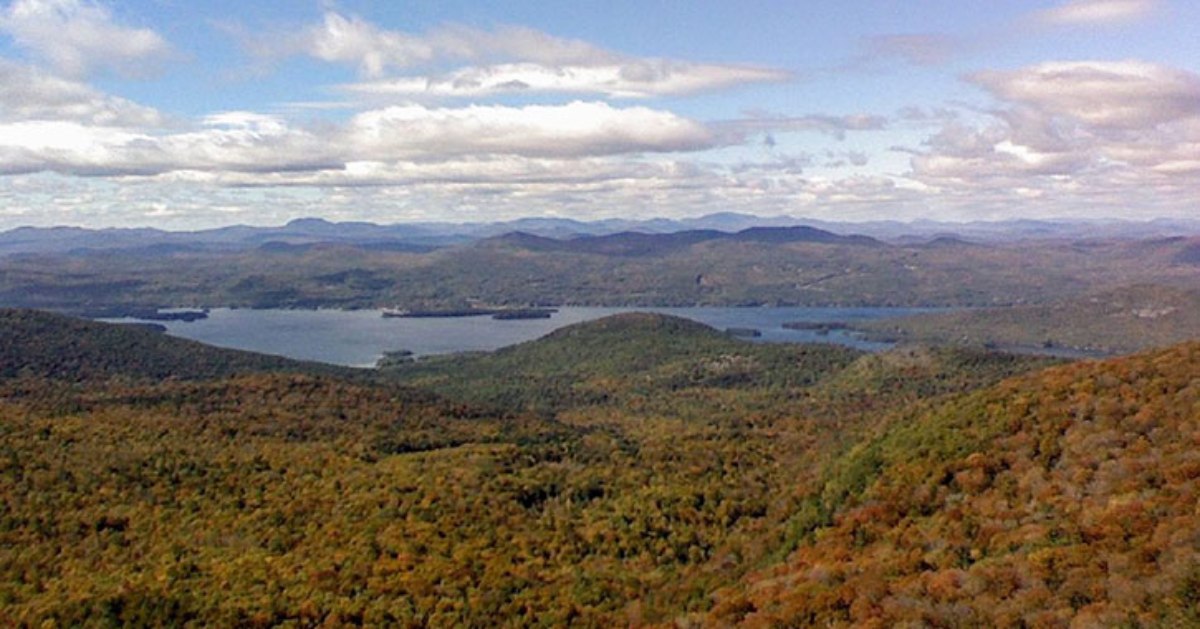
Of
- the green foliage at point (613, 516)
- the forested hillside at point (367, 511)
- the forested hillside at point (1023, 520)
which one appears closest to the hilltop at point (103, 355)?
the forested hillside at point (367, 511)

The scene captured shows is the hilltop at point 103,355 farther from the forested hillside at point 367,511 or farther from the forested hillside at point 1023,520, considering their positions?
the forested hillside at point 1023,520

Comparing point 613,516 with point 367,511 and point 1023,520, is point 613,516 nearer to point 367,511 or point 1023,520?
point 367,511

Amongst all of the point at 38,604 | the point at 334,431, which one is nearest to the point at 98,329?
the point at 334,431

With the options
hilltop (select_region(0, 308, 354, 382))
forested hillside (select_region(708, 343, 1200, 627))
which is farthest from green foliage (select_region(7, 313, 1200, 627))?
hilltop (select_region(0, 308, 354, 382))

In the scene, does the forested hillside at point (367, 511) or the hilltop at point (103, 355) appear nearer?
the forested hillside at point (367, 511)

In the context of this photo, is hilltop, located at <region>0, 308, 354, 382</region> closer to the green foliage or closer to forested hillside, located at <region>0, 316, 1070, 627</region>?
forested hillside, located at <region>0, 316, 1070, 627</region>

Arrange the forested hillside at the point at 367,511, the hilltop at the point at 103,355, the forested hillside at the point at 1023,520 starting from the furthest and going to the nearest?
the hilltop at the point at 103,355
the forested hillside at the point at 367,511
the forested hillside at the point at 1023,520

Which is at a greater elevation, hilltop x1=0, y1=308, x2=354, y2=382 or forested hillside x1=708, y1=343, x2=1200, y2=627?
forested hillside x1=708, y1=343, x2=1200, y2=627

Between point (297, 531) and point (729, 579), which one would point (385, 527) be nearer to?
point (297, 531)

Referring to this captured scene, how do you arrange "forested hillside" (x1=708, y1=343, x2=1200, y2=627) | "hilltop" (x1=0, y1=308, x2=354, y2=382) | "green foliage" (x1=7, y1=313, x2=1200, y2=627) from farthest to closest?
"hilltop" (x1=0, y1=308, x2=354, y2=382) < "green foliage" (x1=7, y1=313, x2=1200, y2=627) < "forested hillside" (x1=708, y1=343, x2=1200, y2=627)

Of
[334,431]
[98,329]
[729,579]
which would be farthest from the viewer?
[98,329]

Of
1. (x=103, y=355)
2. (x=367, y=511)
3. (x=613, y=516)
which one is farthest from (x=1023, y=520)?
(x=103, y=355)
